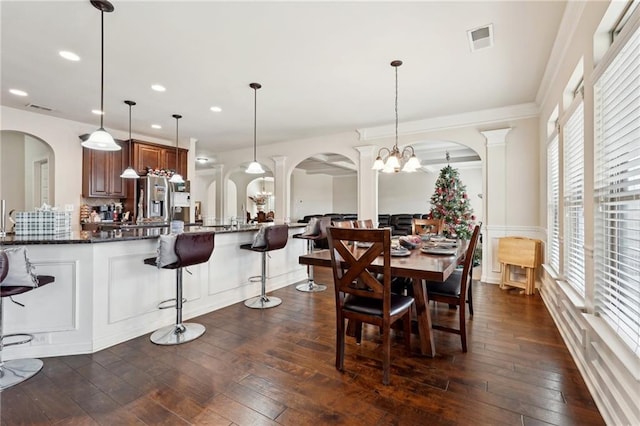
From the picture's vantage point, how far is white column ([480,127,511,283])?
4523 millimetres

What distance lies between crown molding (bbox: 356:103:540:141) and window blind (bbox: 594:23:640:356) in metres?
2.84

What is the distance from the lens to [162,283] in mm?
2967

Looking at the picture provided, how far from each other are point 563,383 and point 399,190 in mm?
9528

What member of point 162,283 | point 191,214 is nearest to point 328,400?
point 162,283

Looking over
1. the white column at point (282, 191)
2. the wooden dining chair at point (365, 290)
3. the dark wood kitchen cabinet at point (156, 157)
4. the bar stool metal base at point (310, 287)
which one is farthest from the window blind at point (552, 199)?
the dark wood kitchen cabinet at point (156, 157)

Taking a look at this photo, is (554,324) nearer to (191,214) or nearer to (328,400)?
(328,400)

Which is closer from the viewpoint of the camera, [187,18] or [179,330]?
[187,18]

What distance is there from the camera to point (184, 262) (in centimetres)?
256

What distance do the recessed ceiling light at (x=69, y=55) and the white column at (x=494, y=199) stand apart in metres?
5.08

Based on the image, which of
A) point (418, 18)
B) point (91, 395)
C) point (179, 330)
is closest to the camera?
point (91, 395)

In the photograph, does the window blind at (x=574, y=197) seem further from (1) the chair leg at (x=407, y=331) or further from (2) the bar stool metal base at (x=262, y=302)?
(2) the bar stool metal base at (x=262, y=302)

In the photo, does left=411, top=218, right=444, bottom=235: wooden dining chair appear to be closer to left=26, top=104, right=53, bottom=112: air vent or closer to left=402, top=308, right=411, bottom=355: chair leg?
left=402, top=308, right=411, bottom=355: chair leg

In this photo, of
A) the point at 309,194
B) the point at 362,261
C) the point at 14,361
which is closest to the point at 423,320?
the point at 362,261

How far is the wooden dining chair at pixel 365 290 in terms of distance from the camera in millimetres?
1941
